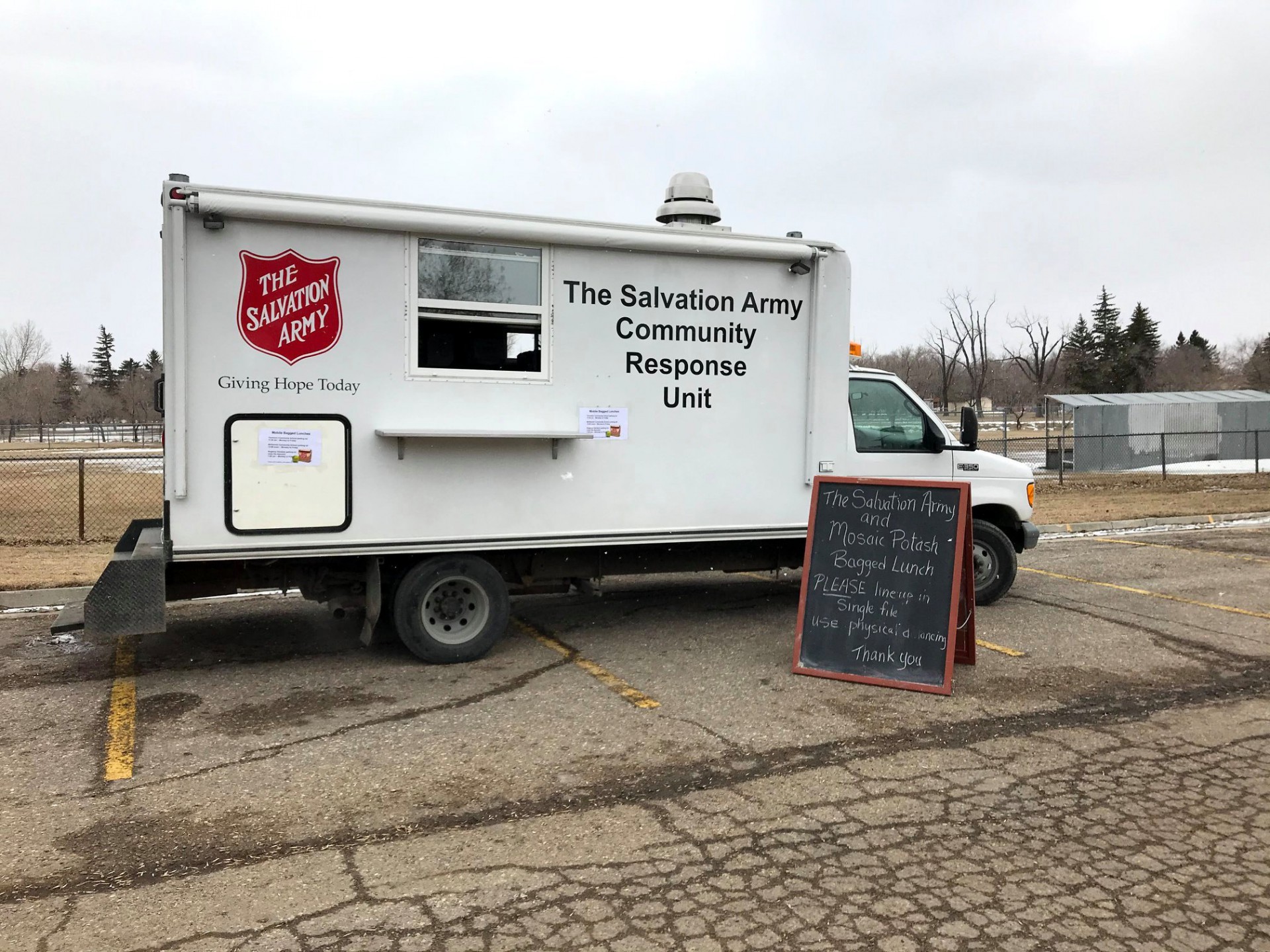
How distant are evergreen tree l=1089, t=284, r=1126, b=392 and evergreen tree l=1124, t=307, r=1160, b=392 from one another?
1.25 feet

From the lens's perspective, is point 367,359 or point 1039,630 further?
point 1039,630

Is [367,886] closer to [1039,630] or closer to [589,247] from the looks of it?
[589,247]

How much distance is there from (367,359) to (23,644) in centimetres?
347

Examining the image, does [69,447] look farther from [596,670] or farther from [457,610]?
[596,670]

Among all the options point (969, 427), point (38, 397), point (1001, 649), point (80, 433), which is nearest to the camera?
point (1001, 649)

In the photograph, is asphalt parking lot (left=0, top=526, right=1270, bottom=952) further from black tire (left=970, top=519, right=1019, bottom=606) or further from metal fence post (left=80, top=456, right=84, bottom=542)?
metal fence post (left=80, top=456, right=84, bottom=542)

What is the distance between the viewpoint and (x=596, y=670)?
649 centimetres

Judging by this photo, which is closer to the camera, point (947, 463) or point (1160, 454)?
point (947, 463)

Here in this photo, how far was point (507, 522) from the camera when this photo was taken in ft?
21.6

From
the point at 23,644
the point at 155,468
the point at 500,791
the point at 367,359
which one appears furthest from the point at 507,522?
the point at 155,468

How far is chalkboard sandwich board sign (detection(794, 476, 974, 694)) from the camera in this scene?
612cm

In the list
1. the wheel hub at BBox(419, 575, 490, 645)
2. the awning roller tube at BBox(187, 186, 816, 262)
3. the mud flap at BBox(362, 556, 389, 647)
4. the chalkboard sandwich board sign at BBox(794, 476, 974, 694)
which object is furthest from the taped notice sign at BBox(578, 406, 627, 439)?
the mud flap at BBox(362, 556, 389, 647)

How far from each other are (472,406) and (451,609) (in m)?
1.37

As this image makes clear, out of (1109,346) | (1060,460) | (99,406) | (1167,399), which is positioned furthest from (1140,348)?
(99,406)
